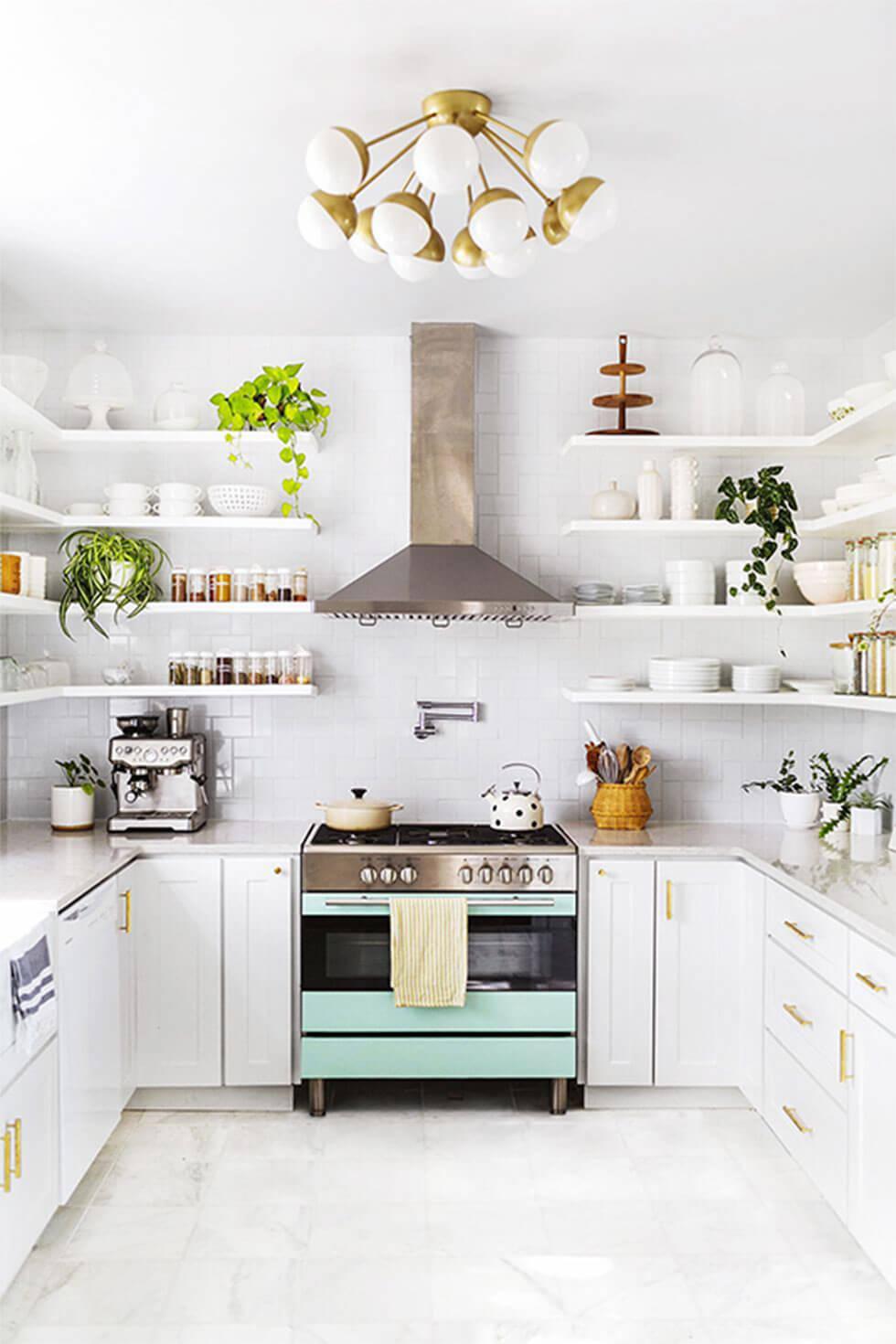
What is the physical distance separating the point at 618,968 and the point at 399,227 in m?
2.55

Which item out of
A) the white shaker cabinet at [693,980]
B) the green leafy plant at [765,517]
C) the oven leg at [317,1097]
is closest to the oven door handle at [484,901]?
the white shaker cabinet at [693,980]

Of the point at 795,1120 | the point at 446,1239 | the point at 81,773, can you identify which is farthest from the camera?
the point at 81,773

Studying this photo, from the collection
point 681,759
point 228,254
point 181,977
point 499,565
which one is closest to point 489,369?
point 499,565

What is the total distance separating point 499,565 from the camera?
4.24 metres

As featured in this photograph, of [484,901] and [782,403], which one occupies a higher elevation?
[782,403]

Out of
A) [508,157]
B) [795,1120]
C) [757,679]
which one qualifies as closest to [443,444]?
[757,679]

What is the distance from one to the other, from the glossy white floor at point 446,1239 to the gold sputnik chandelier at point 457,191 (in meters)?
2.47

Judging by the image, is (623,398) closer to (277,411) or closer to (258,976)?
(277,411)

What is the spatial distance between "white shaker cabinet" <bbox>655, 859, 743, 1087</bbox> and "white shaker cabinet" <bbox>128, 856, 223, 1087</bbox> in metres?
1.51

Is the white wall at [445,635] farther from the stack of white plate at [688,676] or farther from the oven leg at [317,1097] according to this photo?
the oven leg at [317,1097]

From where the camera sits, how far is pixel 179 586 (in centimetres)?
435

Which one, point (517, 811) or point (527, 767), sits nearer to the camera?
point (517, 811)

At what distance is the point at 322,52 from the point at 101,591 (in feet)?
7.81

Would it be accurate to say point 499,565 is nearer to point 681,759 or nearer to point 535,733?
point 535,733
